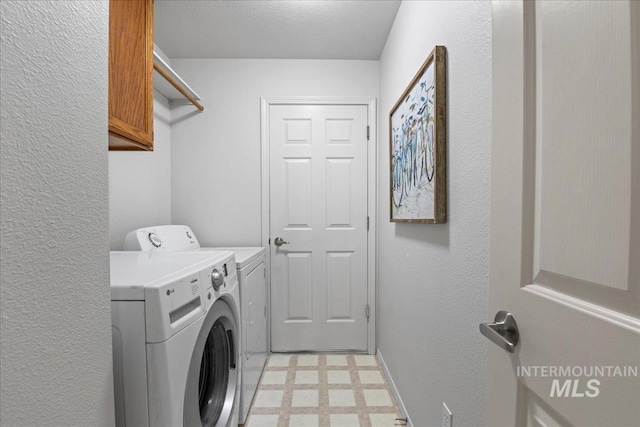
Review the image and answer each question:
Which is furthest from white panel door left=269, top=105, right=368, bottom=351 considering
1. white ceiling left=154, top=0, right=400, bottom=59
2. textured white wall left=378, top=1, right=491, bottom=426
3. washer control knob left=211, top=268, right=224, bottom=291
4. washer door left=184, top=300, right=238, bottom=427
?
washer control knob left=211, top=268, right=224, bottom=291

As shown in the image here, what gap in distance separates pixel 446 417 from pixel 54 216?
1.32 metres

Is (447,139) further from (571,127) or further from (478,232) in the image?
(571,127)

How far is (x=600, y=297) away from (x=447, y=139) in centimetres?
88

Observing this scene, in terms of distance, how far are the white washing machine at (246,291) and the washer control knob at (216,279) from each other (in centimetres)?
47

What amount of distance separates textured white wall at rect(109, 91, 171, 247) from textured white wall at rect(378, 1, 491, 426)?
1658 millimetres

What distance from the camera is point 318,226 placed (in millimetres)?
2566

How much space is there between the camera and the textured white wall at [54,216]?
18.6 inches

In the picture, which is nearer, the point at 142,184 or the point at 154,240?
the point at 154,240

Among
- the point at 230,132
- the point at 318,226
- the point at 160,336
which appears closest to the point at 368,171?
the point at 318,226

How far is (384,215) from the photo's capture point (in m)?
2.32

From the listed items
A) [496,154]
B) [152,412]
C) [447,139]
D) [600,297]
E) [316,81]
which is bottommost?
[152,412]

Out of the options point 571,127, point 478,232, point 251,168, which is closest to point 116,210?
point 251,168

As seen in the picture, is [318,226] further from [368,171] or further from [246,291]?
[246,291]

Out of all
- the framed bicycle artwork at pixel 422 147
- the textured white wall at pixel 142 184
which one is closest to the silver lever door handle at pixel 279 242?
the textured white wall at pixel 142 184
